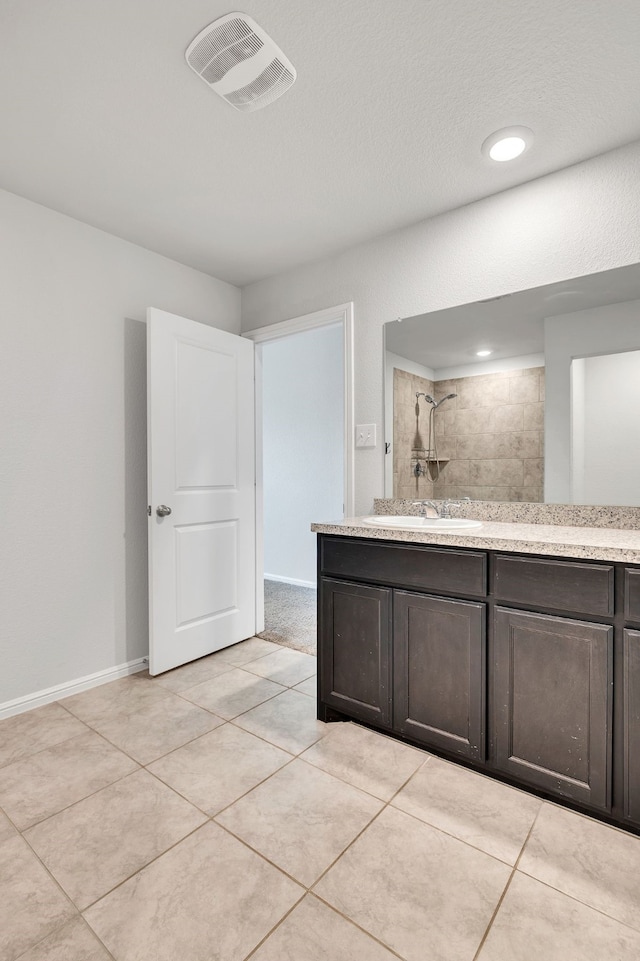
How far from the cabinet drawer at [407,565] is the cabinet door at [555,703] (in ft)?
0.53

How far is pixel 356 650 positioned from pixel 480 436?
115 centimetres

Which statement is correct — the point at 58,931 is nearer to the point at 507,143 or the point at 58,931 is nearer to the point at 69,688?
the point at 69,688

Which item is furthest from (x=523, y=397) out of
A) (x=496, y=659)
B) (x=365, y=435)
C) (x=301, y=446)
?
(x=301, y=446)

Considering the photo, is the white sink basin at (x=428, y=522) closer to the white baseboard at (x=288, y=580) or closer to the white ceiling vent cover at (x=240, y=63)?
the white ceiling vent cover at (x=240, y=63)

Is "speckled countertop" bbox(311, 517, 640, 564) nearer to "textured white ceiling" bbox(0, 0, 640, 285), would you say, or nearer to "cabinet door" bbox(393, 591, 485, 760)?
"cabinet door" bbox(393, 591, 485, 760)

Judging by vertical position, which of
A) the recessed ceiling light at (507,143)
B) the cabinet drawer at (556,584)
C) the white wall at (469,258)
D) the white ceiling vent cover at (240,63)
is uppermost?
the white ceiling vent cover at (240,63)

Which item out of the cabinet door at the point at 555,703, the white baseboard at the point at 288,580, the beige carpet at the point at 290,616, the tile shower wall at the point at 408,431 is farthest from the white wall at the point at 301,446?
the cabinet door at the point at 555,703

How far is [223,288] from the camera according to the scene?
3.24 metres

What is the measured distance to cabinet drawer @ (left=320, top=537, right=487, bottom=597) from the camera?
1.72 m

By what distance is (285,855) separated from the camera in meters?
1.38

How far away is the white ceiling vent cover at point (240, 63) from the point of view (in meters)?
1.39

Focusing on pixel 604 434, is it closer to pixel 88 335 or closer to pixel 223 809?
Answer: pixel 223 809

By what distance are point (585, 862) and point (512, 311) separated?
203 cm

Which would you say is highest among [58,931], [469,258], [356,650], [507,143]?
[507,143]
